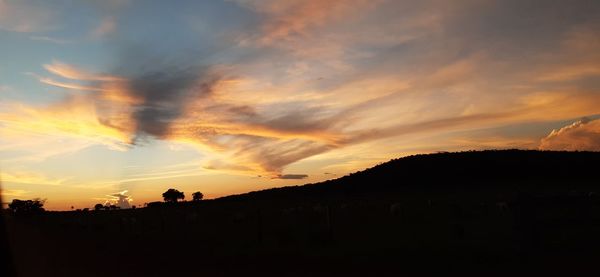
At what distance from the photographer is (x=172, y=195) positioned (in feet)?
485

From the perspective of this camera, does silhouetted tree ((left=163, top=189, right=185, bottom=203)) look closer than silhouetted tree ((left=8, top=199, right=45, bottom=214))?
No

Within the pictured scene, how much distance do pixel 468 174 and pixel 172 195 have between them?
84.7m

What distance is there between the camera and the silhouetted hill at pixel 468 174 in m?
86.8

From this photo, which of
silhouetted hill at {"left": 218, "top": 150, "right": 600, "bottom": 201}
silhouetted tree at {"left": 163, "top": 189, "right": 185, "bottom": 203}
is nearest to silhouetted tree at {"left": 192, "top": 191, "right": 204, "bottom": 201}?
silhouetted tree at {"left": 163, "top": 189, "right": 185, "bottom": 203}

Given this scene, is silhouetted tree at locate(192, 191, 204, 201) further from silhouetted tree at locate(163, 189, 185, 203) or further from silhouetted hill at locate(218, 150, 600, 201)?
silhouetted hill at locate(218, 150, 600, 201)

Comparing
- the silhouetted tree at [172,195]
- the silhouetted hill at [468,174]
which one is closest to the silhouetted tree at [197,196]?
the silhouetted tree at [172,195]

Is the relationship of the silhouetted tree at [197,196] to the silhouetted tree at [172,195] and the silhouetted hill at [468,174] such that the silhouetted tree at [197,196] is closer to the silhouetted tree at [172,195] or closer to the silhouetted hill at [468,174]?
the silhouetted tree at [172,195]

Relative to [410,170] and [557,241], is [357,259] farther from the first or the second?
[410,170]

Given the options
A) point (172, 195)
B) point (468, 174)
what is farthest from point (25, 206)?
point (468, 174)

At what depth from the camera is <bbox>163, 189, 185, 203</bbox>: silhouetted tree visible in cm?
14750

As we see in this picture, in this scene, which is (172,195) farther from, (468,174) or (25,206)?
(468,174)

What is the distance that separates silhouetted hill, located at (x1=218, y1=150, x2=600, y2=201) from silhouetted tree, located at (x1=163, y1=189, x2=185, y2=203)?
44.0 m

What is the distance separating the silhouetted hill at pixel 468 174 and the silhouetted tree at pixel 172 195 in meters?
44.0

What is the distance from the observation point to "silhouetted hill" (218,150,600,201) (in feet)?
285
